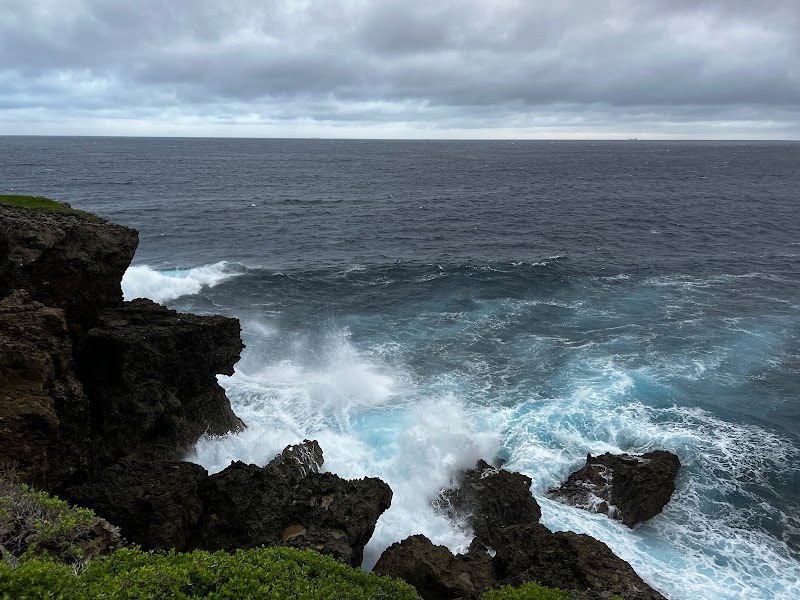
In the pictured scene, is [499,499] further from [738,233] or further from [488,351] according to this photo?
[738,233]

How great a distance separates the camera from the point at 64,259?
27.1 metres

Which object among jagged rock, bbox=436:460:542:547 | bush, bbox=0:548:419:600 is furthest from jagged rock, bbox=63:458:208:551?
jagged rock, bbox=436:460:542:547

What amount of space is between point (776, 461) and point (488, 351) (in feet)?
69.4

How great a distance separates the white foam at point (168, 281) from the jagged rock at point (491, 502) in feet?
128

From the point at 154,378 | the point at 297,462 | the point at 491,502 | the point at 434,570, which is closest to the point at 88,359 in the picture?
the point at 154,378

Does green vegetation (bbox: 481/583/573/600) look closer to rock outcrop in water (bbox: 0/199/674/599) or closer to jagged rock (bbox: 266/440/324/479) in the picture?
rock outcrop in water (bbox: 0/199/674/599)

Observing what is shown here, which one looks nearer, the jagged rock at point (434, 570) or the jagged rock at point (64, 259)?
the jagged rock at point (434, 570)

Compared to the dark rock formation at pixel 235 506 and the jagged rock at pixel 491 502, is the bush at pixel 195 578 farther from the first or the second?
the jagged rock at pixel 491 502

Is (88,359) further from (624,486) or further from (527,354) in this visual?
(527,354)

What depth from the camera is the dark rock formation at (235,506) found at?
21.2 m

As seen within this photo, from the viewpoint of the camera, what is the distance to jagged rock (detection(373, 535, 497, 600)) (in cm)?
2134

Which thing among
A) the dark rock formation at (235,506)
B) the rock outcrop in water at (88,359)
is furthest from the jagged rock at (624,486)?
the rock outcrop in water at (88,359)

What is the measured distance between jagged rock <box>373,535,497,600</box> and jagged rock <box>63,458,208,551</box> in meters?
8.38

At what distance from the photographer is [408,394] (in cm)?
3878
